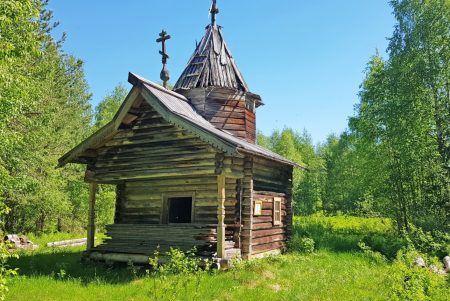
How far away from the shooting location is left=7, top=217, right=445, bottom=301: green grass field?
31.9 feet

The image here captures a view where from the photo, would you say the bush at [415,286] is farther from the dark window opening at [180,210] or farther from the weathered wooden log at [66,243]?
the weathered wooden log at [66,243]

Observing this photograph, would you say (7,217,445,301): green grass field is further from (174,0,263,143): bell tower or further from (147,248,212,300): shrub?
(174,0,263,143): bell tower

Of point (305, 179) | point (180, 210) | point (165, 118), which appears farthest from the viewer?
point (305, 179)

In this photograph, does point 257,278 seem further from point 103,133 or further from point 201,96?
point 201,96

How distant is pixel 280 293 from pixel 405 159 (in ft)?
53.5

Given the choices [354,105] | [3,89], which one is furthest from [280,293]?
[354,105]

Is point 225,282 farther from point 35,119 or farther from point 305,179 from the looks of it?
point 305,179

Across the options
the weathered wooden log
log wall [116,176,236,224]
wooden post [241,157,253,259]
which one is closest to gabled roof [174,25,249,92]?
log wall [116,176,236,224]

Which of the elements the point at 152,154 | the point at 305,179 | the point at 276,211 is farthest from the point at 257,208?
the point at 305,179

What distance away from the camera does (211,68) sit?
19.9 metres

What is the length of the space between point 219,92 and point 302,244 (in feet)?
27.7

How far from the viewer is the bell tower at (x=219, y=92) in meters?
18.9

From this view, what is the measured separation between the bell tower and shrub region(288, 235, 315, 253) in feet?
18.1

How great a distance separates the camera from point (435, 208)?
71.4 feet
